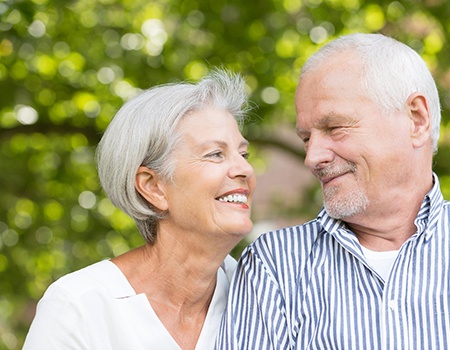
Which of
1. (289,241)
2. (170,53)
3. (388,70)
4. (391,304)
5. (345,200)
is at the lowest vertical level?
(391,304)

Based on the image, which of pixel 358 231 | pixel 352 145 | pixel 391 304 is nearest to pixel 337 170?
pixel 352 145

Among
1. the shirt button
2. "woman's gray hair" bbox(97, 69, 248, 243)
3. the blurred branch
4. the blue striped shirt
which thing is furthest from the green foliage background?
the shirt button

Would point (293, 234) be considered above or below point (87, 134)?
below

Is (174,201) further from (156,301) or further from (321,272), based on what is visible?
(321,272)

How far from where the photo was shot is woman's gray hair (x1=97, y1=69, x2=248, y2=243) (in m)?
3.00

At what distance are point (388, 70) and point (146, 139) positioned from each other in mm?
853

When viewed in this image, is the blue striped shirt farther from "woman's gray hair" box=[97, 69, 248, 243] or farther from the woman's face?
"woman's gray hair" box=[97, 69, 248, 243]

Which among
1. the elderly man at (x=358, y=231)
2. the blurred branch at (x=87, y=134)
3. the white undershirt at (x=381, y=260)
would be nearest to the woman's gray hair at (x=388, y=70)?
the elderly man at (x=358, y=231)

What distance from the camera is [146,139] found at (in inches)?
118

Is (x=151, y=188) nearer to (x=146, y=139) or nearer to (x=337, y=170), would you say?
(x=146, y=139)

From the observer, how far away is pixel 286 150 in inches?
260

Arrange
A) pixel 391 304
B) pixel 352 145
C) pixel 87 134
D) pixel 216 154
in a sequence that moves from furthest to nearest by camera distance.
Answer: pixel 87 134 < pixel 216 154 < pixel 352 145 < pixel 391 304

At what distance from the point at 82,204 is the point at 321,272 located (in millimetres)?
4824

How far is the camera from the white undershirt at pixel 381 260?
2910 mm
